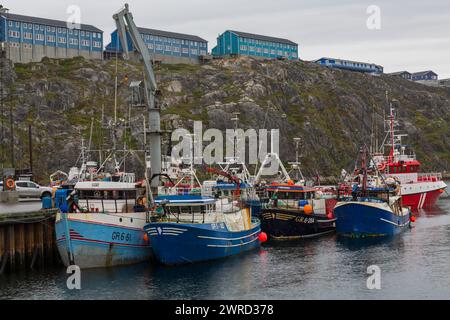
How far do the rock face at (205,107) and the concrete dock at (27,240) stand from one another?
73.7 metres

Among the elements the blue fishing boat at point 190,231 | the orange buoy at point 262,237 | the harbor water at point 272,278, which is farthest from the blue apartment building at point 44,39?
the harbor water at point 272,278

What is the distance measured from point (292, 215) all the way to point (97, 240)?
76.4ft

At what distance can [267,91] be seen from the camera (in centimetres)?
17638

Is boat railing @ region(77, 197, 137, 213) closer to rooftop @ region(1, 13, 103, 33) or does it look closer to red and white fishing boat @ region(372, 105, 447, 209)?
red and white fishing boat @ region(372, 105, 447, 209)

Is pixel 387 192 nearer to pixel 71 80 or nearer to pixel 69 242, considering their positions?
pixel 69 242

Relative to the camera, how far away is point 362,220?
64.1m

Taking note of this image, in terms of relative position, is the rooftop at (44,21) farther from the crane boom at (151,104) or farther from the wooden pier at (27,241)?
the wooden pier at (27,241)

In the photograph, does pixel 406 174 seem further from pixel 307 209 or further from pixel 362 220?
pixel 307 209

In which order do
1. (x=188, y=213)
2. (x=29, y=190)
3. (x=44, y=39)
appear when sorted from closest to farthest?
(x=188, y=213), (x=29, y=190), (x=44, y=39)

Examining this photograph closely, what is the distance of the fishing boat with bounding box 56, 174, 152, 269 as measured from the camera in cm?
4353

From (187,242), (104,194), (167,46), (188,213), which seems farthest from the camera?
(167,46)

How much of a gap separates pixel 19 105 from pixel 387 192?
9303cm

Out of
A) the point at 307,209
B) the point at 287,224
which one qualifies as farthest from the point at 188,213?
the point at 307,209

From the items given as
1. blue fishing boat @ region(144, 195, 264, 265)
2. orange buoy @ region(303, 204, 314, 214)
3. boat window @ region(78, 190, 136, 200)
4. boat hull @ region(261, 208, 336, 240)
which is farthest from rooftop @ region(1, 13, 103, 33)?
blue fishing boat @ region(144, 195, 264, 265)
